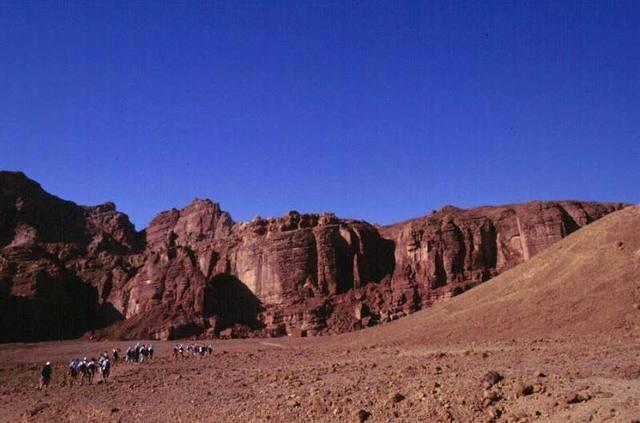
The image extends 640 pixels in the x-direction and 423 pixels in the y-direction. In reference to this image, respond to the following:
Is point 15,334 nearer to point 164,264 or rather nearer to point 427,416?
point 164,264

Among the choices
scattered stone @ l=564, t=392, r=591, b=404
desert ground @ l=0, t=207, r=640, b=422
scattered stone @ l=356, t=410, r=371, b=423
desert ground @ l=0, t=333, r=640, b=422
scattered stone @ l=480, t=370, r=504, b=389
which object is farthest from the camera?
scattered stone @ l=480, t=370, r=504, b=389

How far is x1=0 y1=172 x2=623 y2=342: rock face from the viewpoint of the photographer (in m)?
68.2

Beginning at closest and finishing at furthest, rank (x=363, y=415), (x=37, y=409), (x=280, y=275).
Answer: (x=363, y=415)
(x=37, y=409)
(x=280, y=275)

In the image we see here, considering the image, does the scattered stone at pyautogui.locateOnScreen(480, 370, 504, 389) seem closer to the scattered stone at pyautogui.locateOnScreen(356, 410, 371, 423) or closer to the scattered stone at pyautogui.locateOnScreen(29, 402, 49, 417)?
the scattered stone at pyautogui.locateOnScreen(356, 410, 371, 423)

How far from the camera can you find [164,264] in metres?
86.6

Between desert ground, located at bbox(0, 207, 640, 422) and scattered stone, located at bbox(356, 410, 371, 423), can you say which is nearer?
desert ground, located at bbox(0, 207, 640, 422)

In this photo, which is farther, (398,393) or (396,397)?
(398,393)

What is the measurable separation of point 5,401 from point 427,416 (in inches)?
835

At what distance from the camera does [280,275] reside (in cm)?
7750

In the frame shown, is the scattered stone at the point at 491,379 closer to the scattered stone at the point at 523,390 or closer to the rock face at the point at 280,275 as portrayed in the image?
the scattered stone at the point at 523,390

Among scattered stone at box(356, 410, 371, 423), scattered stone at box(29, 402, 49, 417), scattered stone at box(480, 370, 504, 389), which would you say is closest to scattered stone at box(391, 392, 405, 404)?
scattered stone at box(356, 410, 371, 423)

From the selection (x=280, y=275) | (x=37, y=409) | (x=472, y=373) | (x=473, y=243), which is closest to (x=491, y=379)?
(x=472, y=373)

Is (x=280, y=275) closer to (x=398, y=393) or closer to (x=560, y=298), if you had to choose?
(x=560, y=298)

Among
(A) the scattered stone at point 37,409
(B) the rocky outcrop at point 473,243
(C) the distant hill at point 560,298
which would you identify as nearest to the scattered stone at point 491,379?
(A) the scattered stone at point 37,409
